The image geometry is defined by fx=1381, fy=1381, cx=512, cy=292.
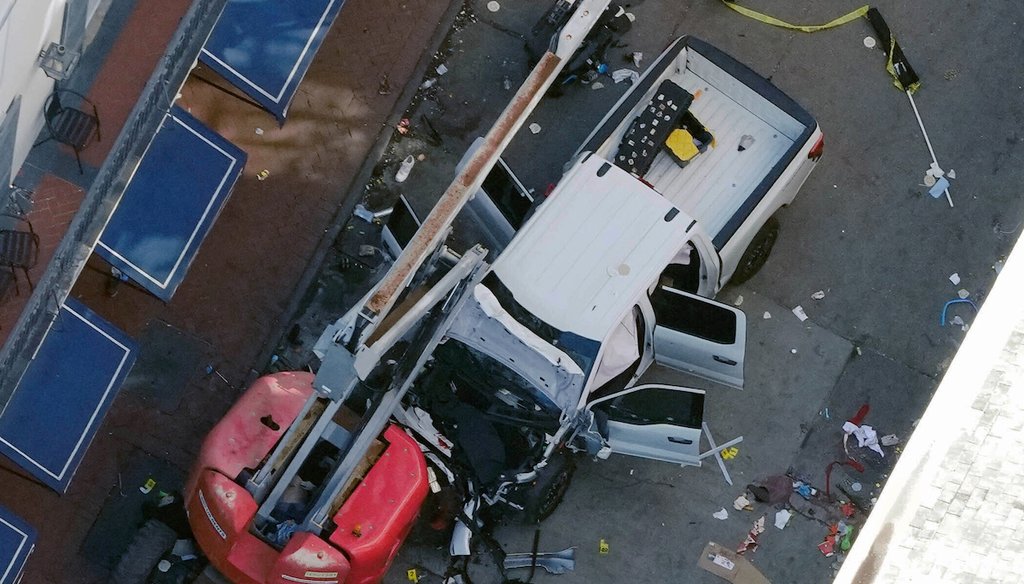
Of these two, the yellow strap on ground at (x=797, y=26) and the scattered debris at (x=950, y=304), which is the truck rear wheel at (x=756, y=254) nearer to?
the scattered debris at (x=950, y=304)

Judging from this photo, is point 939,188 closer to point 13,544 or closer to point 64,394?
point 64,394

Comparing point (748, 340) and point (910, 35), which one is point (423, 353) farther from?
point (910, 35)

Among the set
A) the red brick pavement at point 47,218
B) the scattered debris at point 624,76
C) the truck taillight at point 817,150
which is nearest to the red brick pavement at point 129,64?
the red brick pavement at point 47,218

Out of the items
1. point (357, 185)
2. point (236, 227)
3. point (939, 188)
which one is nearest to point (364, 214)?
point (357, 185)

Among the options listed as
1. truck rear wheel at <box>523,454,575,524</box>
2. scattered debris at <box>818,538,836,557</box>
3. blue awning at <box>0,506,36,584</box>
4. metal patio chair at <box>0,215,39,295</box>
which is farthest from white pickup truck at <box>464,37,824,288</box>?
blue awning at <box>0,506,36,584</box>

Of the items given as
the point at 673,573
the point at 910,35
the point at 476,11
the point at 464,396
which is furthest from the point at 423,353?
the point at 910,35
